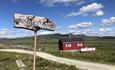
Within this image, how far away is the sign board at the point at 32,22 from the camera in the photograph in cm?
688

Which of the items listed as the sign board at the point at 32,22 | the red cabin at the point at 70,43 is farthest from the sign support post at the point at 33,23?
the red cabin at the point at 70,43

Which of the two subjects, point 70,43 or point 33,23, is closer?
point 33,23

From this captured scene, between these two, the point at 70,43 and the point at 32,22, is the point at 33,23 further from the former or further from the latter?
the point at 70,43

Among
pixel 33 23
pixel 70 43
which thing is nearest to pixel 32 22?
pixel 33 23

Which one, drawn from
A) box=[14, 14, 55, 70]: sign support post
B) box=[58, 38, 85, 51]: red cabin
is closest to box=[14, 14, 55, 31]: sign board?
box=[14, 14, 55, 70]: sign support post

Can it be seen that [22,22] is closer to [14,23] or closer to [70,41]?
[14,23]

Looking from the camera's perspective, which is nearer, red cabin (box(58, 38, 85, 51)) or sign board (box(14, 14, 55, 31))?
sign board (box(14, 14, 55, 31))

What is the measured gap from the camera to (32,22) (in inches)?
286

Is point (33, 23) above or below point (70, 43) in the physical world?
below

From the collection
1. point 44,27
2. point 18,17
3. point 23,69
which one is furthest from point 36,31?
point 23,69

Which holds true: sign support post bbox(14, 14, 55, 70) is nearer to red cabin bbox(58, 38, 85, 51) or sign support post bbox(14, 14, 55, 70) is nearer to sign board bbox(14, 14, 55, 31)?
sign board bbox(14, 14, 55, 31)

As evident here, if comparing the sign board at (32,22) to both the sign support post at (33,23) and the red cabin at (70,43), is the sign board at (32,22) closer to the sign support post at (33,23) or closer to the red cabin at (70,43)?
the sign support post at (33,23)

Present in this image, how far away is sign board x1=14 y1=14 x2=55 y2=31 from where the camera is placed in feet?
22.6

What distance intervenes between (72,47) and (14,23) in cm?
7286
